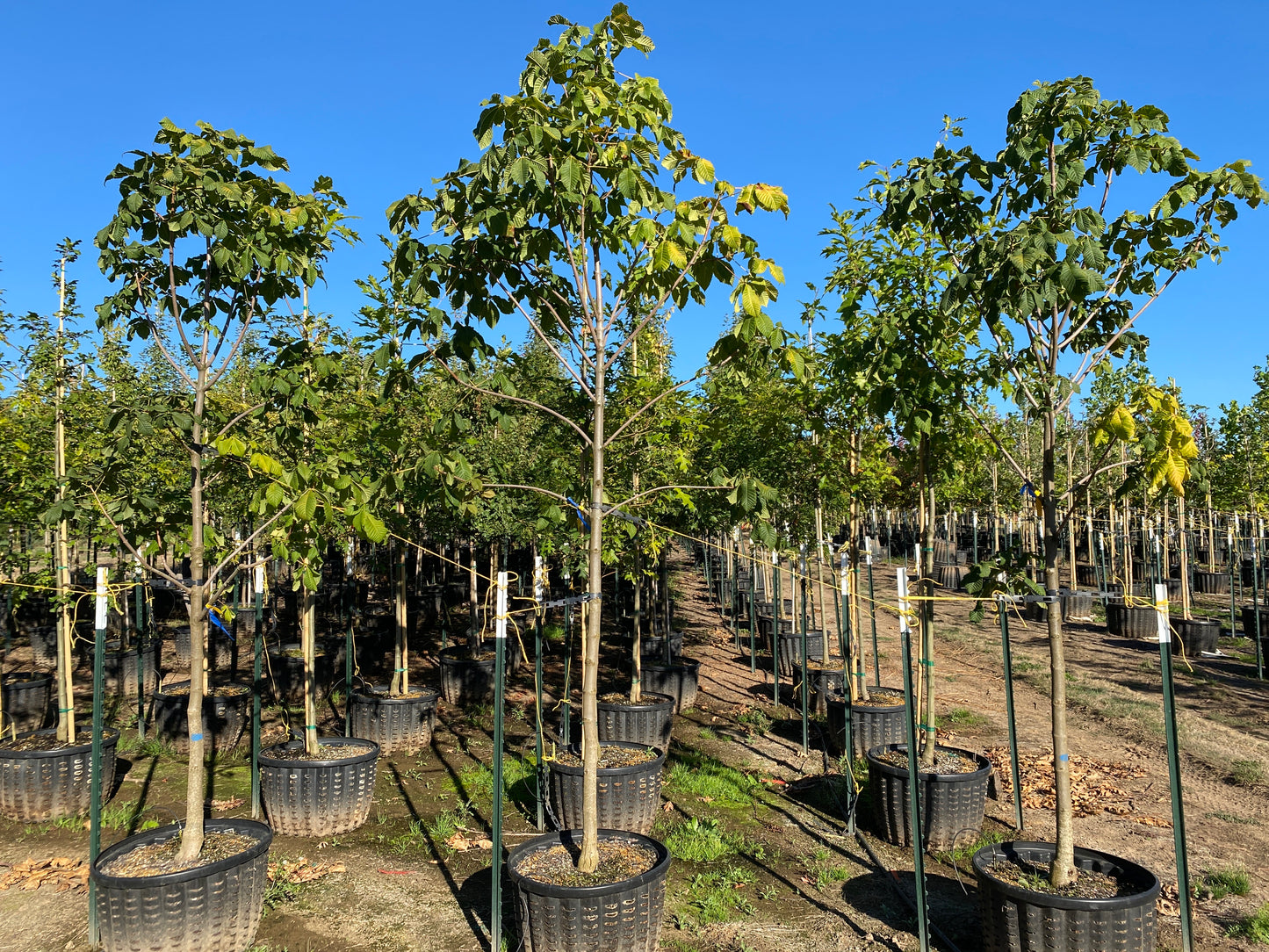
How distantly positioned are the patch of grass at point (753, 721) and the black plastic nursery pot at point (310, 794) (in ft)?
15.6

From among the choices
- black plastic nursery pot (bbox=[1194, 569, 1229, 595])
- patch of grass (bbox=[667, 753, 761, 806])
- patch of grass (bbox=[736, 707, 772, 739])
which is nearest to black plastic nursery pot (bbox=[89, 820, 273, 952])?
patch of grass (bbox=[667, 753, 761, 806])

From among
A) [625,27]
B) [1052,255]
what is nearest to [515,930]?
[1052,255]

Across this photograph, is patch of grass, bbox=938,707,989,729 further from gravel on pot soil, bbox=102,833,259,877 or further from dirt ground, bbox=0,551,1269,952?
gravel on pot soil, bbox=102,833,259,877

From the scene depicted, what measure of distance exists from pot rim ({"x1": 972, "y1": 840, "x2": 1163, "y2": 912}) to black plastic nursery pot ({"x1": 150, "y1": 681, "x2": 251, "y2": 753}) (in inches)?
301

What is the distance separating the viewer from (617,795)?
20.3ft

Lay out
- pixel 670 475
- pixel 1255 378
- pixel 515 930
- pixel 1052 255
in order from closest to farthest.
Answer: pixel 1052 255
pixel 515 930
pixel 670 475
pixel 1255 378

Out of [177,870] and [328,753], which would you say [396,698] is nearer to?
[328,753]

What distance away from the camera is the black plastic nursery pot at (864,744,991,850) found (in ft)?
20.0

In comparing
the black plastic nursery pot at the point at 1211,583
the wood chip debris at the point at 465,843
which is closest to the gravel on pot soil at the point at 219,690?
the wood chip debris at the point at 465,843

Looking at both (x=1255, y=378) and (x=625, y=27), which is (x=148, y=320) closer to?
(x=625, y=27)

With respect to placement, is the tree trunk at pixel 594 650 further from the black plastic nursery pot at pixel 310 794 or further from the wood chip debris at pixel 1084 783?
the wood chip debris at pixel 1084 783

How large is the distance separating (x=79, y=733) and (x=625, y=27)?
24.3 feet

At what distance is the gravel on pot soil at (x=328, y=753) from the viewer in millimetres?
6793

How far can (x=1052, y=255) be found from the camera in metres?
4.15
